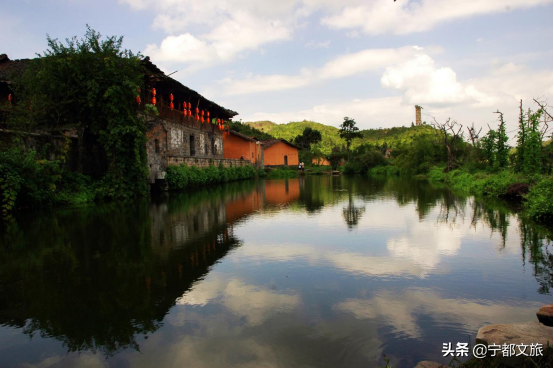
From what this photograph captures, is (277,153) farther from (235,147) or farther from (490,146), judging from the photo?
(490,146)

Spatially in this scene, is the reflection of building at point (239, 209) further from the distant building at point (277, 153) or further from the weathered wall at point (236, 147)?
the distant building at point (277, 153)

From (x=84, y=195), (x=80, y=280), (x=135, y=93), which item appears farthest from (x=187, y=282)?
(x=135, y=93)

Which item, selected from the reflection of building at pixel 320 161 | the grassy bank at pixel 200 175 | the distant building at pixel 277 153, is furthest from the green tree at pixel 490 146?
the reflection of building at pixel 320 161

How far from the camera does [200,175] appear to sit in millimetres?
25047

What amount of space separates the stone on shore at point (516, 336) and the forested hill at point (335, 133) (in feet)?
199

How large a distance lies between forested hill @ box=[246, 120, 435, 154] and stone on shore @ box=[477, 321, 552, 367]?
60.6 m

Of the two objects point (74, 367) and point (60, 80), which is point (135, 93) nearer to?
point (60, 80)

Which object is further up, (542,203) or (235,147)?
(235,147)

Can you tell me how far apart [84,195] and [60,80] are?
15.7ft

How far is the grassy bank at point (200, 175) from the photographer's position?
21.8m

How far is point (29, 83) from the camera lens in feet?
53.8

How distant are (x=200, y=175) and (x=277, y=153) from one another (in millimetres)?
26243

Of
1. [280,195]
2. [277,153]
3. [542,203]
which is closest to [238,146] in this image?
[277,153]

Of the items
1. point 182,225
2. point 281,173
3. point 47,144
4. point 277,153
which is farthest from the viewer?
point 277,153
